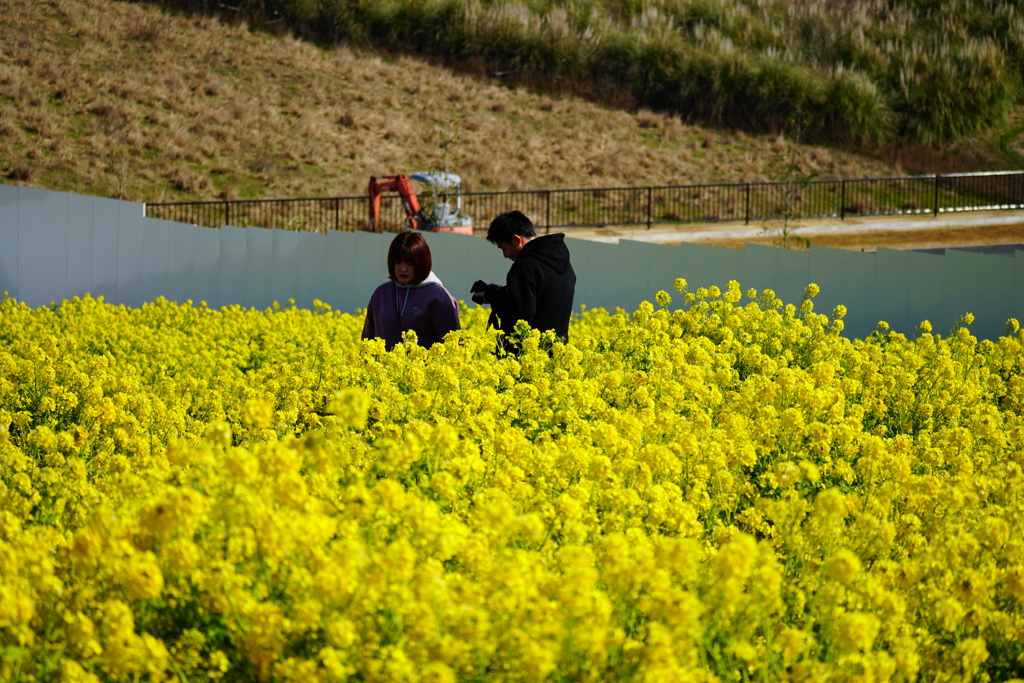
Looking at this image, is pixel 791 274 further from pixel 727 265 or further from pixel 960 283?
pixel 960 283

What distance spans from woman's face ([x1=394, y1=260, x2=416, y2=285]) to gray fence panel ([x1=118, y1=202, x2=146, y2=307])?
1234cm

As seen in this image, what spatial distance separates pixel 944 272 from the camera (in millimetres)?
13062

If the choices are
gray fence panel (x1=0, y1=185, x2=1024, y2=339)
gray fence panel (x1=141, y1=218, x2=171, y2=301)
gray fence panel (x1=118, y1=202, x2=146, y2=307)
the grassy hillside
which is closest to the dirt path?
the grassy hillside

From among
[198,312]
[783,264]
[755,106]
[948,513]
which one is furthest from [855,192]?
[948,513]

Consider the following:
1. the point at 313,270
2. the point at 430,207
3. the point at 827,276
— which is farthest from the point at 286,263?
the point at 430,207

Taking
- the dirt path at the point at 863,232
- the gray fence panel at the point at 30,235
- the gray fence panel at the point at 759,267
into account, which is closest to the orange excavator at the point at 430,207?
the dirt path at the point at 863,232

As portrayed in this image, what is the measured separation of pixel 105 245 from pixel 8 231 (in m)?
1.69

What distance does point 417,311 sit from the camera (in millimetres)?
6953

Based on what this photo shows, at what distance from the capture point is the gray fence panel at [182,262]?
58.3 ft

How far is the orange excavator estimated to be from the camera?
82.8 ft

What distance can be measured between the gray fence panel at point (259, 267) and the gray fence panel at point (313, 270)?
1.70 ft

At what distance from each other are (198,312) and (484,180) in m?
24.2

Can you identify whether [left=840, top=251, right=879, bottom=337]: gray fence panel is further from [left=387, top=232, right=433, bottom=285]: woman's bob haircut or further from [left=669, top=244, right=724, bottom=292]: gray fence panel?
[left=387, top=232, right=433, bottom=285]: woman's bob haircut

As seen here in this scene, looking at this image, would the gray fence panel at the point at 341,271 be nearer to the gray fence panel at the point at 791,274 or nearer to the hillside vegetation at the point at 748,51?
the gray fence panel at the point at 791,274
